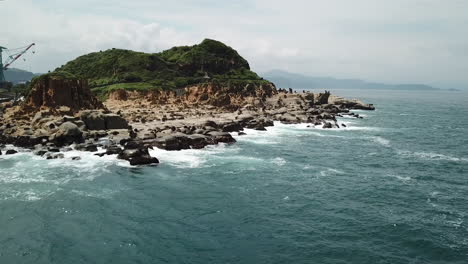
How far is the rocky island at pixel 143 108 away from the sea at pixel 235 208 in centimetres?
654

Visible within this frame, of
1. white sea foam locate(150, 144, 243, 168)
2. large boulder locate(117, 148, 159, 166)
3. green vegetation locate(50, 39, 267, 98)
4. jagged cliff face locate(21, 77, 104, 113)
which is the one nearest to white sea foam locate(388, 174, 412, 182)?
white sea foam locate(150, 144, 243, 168)

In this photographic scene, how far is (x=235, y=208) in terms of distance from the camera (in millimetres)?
44469

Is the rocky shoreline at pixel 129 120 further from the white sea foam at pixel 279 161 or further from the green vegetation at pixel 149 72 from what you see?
the green vegetation at pixel 149 72

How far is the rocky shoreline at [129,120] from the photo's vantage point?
7200cm

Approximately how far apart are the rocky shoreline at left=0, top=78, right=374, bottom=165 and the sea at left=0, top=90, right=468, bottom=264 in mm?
4481

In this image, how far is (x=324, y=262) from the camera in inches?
1292

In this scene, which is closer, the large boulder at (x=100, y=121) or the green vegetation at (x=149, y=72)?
the large boulder at (x=100, y=121)

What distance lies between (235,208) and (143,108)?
92.8 m

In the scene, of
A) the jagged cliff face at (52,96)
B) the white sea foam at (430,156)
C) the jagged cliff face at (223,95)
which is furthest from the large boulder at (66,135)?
the jagged cliff face at (223,95)

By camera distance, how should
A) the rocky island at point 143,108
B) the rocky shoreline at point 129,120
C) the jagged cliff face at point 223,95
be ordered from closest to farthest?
the rocky shoreline at point 129,120
the rocky island at point 143,108
the jagged cliff face at point 223,95

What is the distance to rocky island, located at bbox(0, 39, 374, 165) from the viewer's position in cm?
7325

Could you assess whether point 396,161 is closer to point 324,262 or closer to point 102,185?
point 324,262

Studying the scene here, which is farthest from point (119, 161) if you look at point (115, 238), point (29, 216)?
point (115, 238)

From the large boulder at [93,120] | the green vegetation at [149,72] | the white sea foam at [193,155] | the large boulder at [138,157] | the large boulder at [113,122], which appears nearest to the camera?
the large boulder at [138,157]
